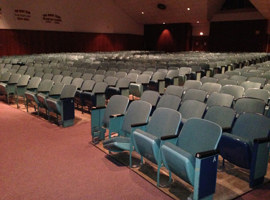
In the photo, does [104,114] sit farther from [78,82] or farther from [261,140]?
[78,82]

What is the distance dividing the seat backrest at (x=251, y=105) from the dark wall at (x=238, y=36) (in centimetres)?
2106

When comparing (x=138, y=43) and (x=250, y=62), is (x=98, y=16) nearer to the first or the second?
(x=138, y=43)

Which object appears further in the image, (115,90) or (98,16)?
(98,16)

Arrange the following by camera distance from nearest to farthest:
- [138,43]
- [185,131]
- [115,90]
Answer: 1. [185,131]
2. [115,90]
3. [138,43]

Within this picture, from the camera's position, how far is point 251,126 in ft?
10.3

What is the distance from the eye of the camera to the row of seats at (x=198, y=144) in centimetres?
250

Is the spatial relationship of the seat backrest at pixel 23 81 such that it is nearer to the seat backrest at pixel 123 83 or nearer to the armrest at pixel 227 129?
the seat backrest at pixel 123 83

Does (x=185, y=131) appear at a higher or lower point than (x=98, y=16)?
lower

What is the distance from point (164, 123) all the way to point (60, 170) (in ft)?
4.74

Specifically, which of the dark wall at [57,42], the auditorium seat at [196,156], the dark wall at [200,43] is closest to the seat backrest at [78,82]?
the auditorium seat at [196,156]

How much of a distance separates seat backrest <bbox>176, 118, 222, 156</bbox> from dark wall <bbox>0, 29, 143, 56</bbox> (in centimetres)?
1870

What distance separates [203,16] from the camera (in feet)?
75.8

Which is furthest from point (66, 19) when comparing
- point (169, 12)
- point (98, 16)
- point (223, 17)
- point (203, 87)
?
point (203, 87)

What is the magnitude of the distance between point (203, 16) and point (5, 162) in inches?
889
